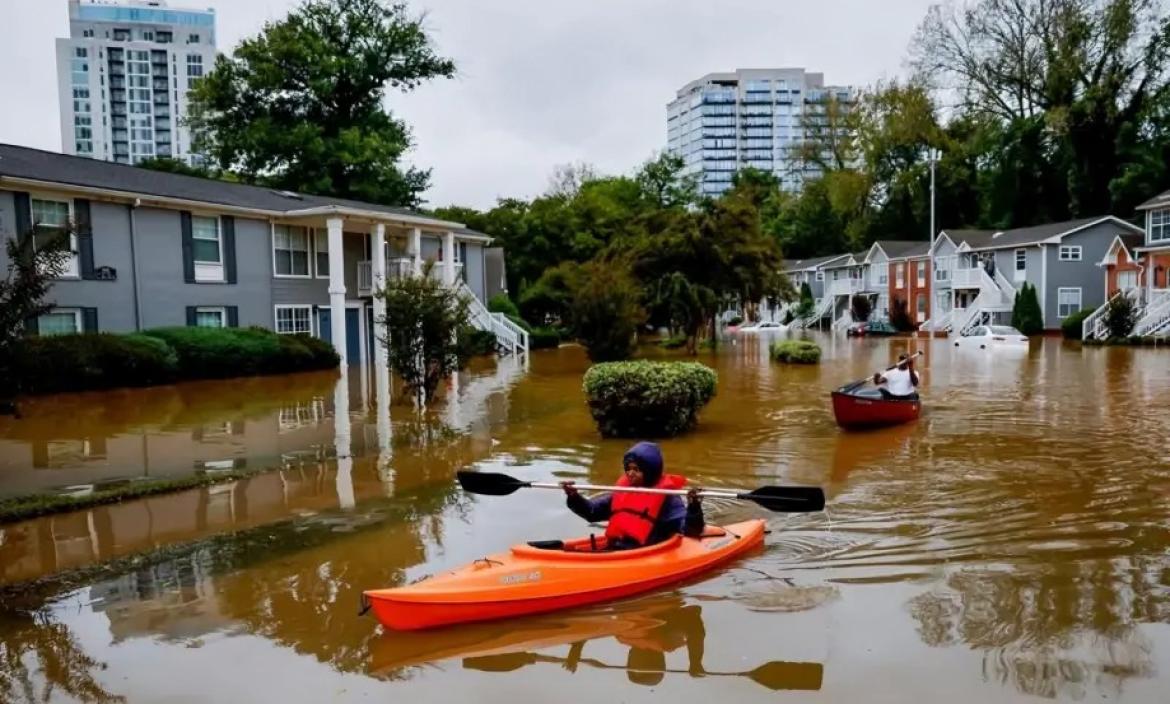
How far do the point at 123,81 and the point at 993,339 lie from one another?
14093 centimetres

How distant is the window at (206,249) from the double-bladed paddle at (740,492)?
21126mm

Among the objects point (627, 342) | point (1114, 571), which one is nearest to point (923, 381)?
point (627, 342)

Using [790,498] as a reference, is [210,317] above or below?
above

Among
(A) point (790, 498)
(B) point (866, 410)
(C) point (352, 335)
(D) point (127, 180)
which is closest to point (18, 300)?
(A) point (790, 498)

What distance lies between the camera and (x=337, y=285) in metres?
28.8

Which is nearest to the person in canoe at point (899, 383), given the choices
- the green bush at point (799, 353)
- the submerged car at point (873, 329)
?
the green bush at point (799, 353)

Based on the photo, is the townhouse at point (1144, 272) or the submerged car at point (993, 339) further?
the townhouse at point (1144, 272)

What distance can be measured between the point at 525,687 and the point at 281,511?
5.56 metres

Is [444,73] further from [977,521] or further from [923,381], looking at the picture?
[977,521]

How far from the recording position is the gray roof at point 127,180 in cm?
2242

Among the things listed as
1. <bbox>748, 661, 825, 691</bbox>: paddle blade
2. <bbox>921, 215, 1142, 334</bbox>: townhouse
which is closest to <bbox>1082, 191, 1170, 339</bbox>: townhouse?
<bbox>921, 215, 1142, 334</bbox>: townhouse

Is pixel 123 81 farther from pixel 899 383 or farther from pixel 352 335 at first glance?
pixel 899 383

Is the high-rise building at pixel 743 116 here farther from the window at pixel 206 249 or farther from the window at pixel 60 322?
the window at pixel 60 322

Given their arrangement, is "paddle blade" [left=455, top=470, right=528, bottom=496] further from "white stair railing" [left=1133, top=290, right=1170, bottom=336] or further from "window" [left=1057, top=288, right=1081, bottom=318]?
"window" [left=1057, top=288, right=1081, bottom=318]
